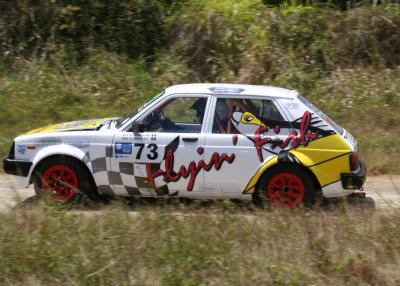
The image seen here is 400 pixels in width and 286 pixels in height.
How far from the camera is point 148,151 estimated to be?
24.0 ft

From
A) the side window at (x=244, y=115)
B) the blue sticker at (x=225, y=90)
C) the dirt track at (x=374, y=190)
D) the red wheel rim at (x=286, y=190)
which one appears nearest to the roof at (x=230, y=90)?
the blue sticker at (x=225, y=90)

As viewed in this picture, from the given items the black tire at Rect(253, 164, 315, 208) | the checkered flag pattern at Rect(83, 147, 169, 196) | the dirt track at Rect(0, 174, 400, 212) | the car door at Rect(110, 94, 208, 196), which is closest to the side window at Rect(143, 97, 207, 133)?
the car door at Rect(110, 94, 208, 196)

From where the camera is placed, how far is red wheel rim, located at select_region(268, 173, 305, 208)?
24.2ft

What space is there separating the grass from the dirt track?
185 centimetres

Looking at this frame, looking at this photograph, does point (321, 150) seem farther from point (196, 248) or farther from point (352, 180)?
point (196, 248)

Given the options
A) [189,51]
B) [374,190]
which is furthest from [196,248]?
[189,51]

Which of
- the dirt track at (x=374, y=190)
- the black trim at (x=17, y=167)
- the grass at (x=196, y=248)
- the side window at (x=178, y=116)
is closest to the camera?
the grass at (x=196, y=248)

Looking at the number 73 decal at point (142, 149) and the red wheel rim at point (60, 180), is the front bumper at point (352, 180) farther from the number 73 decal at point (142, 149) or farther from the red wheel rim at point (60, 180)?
the red wheel rim at point (60, 180)

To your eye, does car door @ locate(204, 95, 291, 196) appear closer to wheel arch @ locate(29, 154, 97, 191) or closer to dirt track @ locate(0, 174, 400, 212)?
wheel arch @ locate(29, 154, 97, 191)

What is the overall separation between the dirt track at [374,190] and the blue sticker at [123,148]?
152cm

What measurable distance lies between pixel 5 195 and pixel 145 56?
6.09 m

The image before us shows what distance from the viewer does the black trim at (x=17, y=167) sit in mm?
7590

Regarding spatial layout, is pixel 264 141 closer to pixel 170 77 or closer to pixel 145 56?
pixel 170 77

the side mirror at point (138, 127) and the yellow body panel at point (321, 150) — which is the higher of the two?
the side mirror at point (138, 127)
